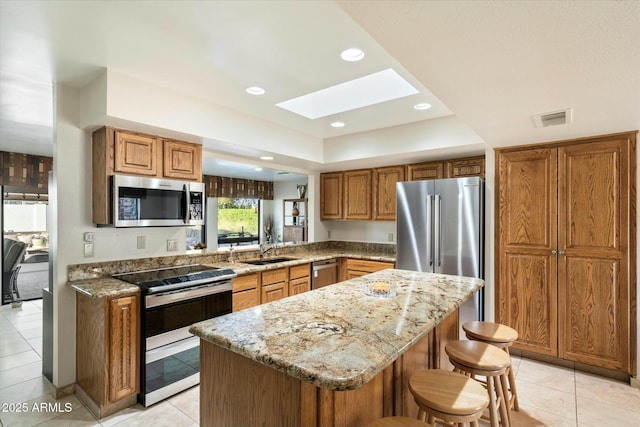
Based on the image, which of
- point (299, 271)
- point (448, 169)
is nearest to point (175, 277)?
point (299, 271)

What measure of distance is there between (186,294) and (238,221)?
6167mm

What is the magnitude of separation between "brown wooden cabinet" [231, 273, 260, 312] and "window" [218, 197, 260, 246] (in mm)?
5023

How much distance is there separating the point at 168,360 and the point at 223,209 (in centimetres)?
595

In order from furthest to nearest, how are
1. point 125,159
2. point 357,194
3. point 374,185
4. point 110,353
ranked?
point 357,194 → point 374,185 → point 125,159 → point 110,353

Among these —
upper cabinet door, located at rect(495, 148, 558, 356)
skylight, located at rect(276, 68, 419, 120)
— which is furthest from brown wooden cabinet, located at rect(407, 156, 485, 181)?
skylight, located at rect(276, 68, 419, 120)

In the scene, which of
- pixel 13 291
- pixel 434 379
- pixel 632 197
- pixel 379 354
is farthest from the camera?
pixel 13 291

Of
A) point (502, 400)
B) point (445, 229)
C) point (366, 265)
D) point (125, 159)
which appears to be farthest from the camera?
point (366, 265)

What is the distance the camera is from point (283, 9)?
1.67 meters

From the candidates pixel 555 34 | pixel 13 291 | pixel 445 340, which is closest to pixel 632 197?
pixel 445 340

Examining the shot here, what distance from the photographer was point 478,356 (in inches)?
71.4

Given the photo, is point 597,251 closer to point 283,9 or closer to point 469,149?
point 469,149

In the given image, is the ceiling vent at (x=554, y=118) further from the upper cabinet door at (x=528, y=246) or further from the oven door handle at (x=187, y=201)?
the oven door handle at (x=187, y=201)

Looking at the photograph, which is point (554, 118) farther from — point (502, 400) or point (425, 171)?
point (502, 400)

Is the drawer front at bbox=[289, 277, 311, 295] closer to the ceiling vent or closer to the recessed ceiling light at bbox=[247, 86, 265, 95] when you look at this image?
the recessed ceiling light at bbox=[247, 86, 265, 95]
